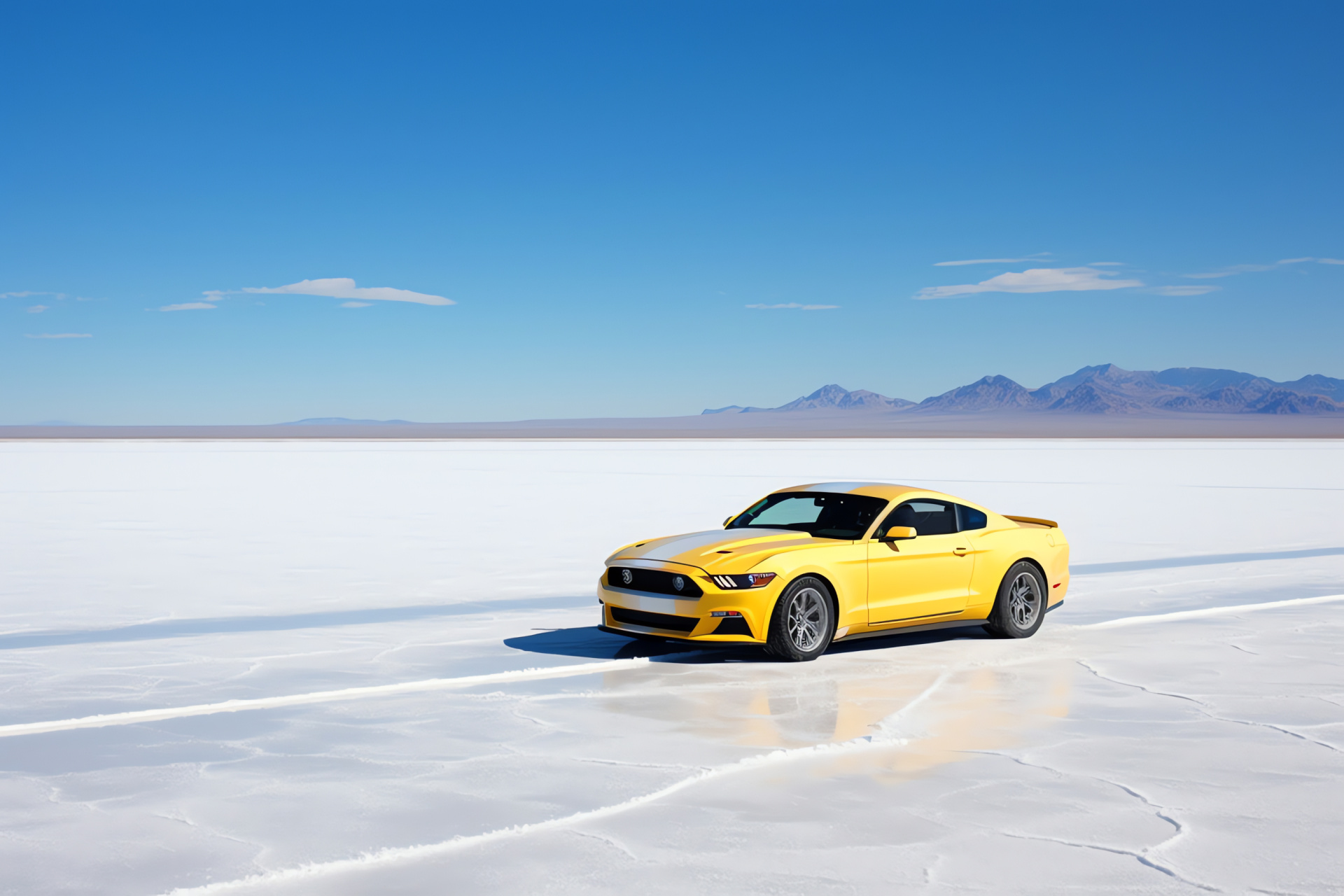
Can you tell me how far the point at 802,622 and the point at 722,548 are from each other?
80 centimetres

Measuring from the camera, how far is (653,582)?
10102 mm

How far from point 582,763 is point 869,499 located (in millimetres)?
4752

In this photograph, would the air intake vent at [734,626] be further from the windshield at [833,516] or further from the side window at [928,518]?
the side window at [928,518]

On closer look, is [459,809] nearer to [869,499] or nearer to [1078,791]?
[1078,791]

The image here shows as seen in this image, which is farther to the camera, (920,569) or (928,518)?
(928,518)

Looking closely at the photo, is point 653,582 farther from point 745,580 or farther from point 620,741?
point 620,741

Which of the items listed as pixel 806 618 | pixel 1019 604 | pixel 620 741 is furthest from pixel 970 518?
pixel 620 741

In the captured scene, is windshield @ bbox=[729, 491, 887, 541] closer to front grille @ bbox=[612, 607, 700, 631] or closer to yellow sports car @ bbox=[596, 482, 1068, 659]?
yellow sports car @ bbox=[596, 482, 1068, 659]

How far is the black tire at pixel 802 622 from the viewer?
984 cm

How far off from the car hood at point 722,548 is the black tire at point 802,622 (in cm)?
32

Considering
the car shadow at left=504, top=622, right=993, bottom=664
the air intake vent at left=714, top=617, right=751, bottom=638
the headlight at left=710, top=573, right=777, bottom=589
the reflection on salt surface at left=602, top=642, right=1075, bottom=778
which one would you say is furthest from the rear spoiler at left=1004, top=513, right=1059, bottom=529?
the air intake vent at left=714, top=617, right=751, bottom=638

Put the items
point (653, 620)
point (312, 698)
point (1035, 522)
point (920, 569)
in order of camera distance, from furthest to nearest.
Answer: point (1035, 522)
point (920, 569)
point (653, 620)
point (312, 698)

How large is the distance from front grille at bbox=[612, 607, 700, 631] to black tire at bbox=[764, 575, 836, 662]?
0.59 m

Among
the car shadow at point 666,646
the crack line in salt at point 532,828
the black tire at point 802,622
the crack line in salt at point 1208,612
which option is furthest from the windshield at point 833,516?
the crack line in salt at point 532,828
